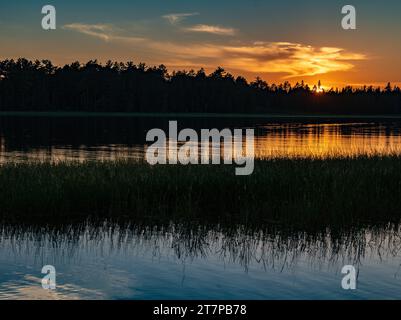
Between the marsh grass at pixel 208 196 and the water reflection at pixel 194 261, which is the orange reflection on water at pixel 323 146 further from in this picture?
the water reflection at pixel 194 261

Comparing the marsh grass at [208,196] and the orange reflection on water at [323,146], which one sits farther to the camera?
the orange reflection on water at [323,146]

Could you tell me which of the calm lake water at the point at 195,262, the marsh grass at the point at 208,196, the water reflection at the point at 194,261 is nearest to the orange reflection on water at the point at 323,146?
the marsh grass at the point at 208,196

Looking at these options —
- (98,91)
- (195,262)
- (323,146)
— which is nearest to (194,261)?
(195,262)

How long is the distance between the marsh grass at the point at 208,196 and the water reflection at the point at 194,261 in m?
0.99

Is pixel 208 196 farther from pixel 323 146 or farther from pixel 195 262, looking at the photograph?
pixel 323 146

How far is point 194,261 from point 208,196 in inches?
233

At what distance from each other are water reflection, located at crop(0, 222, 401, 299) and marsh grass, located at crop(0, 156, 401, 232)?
988mm

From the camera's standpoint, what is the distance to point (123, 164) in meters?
24.0

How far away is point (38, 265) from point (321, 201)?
9.05 metres

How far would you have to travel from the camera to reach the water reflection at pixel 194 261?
10.8 meters

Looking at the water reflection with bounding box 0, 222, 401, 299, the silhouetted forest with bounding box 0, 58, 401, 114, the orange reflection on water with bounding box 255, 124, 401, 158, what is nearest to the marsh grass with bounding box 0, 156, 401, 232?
the water reflection with bounding box 0, 222, 401, 299

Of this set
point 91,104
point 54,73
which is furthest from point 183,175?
point 54,73
